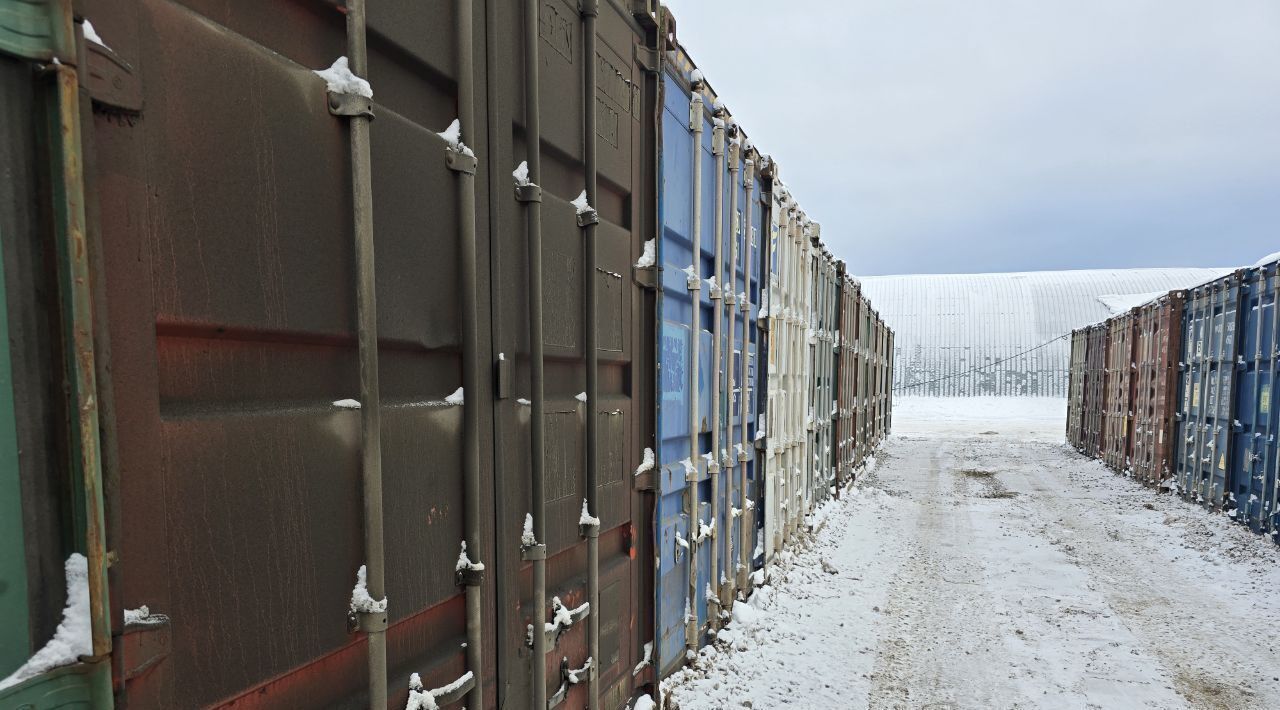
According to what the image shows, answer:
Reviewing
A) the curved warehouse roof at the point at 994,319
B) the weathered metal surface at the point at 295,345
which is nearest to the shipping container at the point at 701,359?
the weathered metal surface at the point at 295,345

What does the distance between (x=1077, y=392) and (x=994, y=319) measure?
2616 centimetres

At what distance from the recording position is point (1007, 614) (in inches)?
228

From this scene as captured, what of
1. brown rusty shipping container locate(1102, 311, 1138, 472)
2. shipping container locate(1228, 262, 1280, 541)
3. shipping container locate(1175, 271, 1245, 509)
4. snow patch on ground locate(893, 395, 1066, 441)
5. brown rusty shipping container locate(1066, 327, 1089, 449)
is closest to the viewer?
shipping container locate(1228, 262, 1280, 541)

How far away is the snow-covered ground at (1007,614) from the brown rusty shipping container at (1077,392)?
10.0m

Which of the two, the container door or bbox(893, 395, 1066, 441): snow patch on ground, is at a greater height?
the container door

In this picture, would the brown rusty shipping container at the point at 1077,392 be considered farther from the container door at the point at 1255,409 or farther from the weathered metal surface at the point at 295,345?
the weathered metal surface at the point at 295,345

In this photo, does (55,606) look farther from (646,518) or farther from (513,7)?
(646,518)

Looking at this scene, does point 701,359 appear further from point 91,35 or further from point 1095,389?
point 1095,389

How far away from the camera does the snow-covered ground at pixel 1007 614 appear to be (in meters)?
4.40

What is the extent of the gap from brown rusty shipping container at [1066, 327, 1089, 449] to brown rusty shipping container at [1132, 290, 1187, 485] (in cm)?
589

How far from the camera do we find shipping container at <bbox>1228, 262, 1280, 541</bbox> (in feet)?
28.2

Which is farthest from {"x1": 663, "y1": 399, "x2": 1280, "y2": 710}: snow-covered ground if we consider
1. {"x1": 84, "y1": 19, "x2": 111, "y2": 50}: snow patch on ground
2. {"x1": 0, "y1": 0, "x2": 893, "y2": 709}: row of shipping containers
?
{"x1": 84, "y1": 19, "x2": 111, "y2": 50}: snow patch on ground

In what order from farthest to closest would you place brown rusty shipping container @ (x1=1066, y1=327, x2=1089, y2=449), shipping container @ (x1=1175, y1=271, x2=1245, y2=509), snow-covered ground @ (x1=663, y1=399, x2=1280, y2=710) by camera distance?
brown rusty shipping container @ (x1=1066, y1=327, x2=1089, y2=449) → shipping container @ (x1=1175, y1=271, x2=1245, y2=509) → snow-covered ground @ (x1=663, y1=399, x2=1280, y2=710)

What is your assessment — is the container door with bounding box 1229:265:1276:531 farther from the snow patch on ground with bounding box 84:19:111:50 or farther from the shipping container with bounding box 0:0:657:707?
the snow patch on ground with bounding box 84:19:111:50
